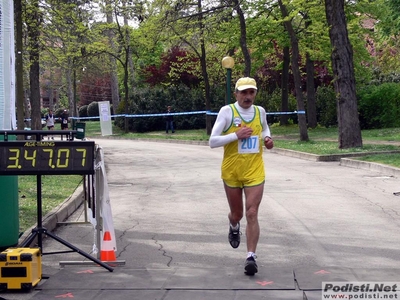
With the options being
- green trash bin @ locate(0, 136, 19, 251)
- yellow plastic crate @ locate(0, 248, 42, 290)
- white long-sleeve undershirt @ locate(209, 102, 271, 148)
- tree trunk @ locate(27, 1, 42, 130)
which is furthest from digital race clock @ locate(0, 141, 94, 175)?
tree trunk @ locate(27, 1, 42, 130)

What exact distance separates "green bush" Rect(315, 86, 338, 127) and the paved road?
2158 centimetres

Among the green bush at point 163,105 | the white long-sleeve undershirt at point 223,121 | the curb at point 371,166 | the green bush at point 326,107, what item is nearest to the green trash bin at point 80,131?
the white long-sleeve undershirt at point 223,121

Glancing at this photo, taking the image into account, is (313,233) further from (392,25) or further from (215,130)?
(392,25)

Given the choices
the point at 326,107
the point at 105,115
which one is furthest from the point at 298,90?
the point at 326,107

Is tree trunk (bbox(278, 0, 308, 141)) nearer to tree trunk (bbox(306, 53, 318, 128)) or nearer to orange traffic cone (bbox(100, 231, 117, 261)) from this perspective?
tree trunk (bbox(306, 53, 318, 128))

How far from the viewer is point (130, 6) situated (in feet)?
135

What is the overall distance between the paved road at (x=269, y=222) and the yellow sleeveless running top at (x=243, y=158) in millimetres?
973

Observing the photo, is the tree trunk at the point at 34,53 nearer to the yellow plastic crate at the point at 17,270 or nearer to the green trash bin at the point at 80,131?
the green trash bin at the point at 80,131

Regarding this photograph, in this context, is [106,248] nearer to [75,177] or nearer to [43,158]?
[43,158]

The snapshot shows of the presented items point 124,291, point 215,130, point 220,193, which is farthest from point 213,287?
point 220,193

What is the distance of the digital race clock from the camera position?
7.34 meters

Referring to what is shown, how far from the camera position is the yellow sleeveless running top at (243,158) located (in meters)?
7.25

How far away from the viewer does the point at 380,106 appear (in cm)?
3859

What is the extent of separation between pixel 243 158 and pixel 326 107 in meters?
34.0
